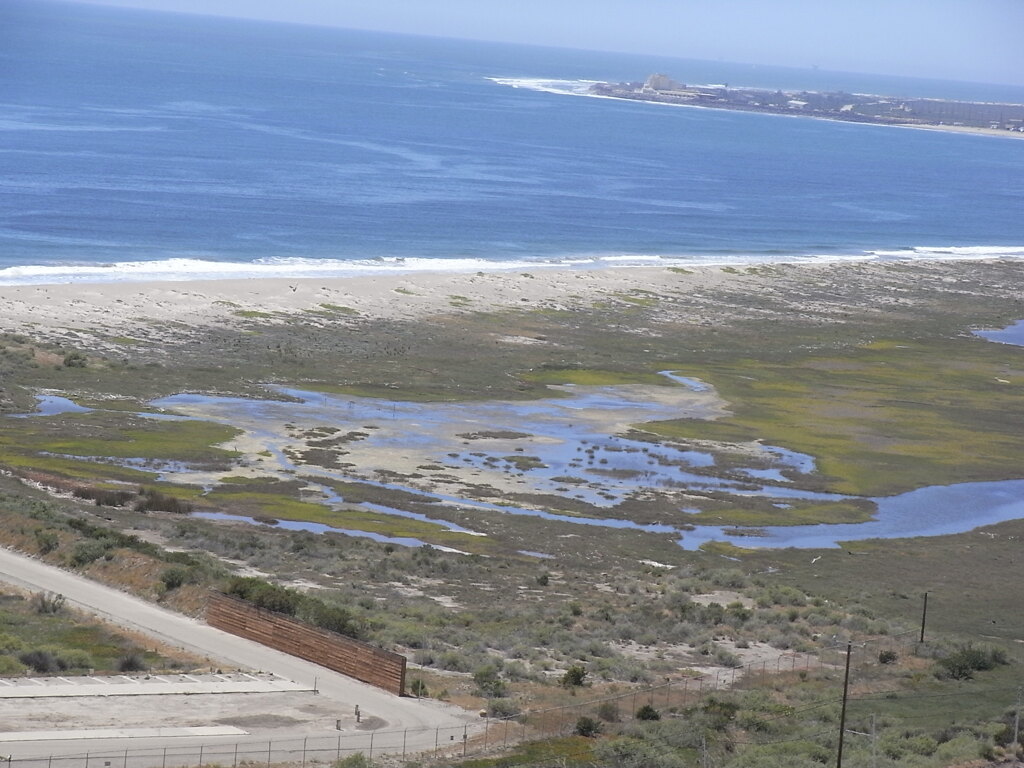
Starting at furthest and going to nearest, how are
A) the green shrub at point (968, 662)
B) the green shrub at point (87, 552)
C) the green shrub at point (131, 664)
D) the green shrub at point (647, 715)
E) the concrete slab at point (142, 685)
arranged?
1. the green shrub at point (87, 552)
2. the green shrub at point (968, 662)
3. the green shrub at point (131, 664)
4. the green shrub at point (647, 715)
5. the concrete slab at point (142, 685)

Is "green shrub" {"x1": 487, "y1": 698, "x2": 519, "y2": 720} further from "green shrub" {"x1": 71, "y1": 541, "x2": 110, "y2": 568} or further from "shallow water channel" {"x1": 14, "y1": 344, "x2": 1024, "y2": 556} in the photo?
"shallow water channel" {"x1": 14, "y1": 344, "x2": 1024, "y2": 556}

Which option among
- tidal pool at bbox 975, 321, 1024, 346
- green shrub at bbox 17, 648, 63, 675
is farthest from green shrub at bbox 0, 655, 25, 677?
tidal pool at bbox 975, 321, 1024, 346

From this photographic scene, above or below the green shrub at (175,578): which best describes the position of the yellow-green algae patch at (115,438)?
below

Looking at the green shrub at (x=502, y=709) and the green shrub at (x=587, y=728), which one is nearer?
the green shrub at (x=587, y=728)

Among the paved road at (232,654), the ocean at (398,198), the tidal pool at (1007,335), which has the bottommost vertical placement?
the tidal pool at (1007,335)

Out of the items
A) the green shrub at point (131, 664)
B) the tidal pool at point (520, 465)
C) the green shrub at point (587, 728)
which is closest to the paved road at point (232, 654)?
the green shrub at point (131, 664)

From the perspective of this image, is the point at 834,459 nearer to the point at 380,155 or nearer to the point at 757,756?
the point at 757,756

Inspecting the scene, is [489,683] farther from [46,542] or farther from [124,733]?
[46,542]

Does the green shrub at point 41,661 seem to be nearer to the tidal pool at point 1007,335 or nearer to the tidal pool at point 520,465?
the tidal pool at point 520,465

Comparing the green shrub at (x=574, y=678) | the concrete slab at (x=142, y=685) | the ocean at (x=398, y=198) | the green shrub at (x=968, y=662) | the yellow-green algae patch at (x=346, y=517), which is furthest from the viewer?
the ocean at (x=398, y=198)

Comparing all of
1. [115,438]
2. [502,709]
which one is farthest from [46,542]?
[115,438]
